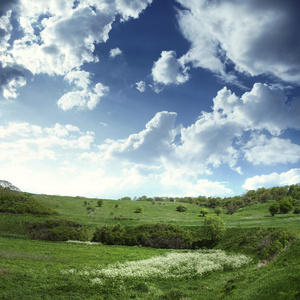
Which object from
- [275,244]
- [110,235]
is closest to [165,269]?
[275,244]

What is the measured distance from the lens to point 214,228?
56.8 metres

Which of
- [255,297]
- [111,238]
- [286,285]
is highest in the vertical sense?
[286,285]

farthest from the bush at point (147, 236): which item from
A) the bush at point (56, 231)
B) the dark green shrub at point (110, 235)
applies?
the bush at point (56, 231)

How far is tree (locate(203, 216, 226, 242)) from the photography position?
5707 cm

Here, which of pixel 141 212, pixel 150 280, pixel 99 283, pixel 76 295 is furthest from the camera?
pixel 141 212

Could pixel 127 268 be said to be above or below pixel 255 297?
below

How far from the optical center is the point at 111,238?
61531 mm

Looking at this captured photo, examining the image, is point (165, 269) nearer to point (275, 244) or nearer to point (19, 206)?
point (275, 244)

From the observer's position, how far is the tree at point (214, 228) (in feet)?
187

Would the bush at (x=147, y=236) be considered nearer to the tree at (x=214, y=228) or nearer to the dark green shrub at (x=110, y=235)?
the dark green shrub at (x=110, y=235)

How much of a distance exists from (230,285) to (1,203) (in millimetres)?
93420

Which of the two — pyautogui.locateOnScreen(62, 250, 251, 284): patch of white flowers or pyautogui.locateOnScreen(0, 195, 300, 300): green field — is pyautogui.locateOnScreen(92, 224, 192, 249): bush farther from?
pyautogui.locateOnScreen(62, 250, 251, 284): patch of white flowers

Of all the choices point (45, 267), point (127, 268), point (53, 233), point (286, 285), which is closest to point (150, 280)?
point (127, 268)

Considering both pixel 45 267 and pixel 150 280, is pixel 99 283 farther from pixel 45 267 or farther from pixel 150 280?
pixel 45 267
